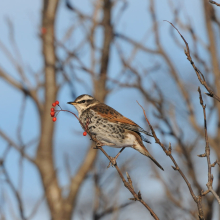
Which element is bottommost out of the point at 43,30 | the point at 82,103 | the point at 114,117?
the point at 114,117

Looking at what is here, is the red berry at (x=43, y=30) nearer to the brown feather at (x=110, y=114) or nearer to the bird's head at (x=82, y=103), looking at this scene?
the bird's head at (x=82, y=103)

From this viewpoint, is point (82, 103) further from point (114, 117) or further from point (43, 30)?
point (43, 30)

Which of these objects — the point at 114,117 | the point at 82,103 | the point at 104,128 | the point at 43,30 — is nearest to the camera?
the point at 104,128

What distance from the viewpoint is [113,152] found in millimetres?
5895

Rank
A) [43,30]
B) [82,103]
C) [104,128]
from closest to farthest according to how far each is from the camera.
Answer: [104,128]
[82,103]
[43,30]

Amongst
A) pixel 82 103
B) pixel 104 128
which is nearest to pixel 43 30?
pixel 82 103

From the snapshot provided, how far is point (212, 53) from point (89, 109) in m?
3.03

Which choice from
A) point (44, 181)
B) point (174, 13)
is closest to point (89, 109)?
point (174, 13)

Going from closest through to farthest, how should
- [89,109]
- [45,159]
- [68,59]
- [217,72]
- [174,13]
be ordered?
[89,109], [217,72], [174,13], [68,59], [45,159]

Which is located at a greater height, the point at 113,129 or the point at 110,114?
the point at 110,114

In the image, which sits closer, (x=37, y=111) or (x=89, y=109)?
(x=89, y=109)

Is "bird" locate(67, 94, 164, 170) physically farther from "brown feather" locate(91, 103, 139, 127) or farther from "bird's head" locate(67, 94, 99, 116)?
"bird's head" locate(67, 94, 99, 116)

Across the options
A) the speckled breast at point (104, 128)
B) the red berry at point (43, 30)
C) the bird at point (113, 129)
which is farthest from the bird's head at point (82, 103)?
the red berry at point (43, 30)

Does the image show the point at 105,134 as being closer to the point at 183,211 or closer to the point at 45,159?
the point at 183,211
